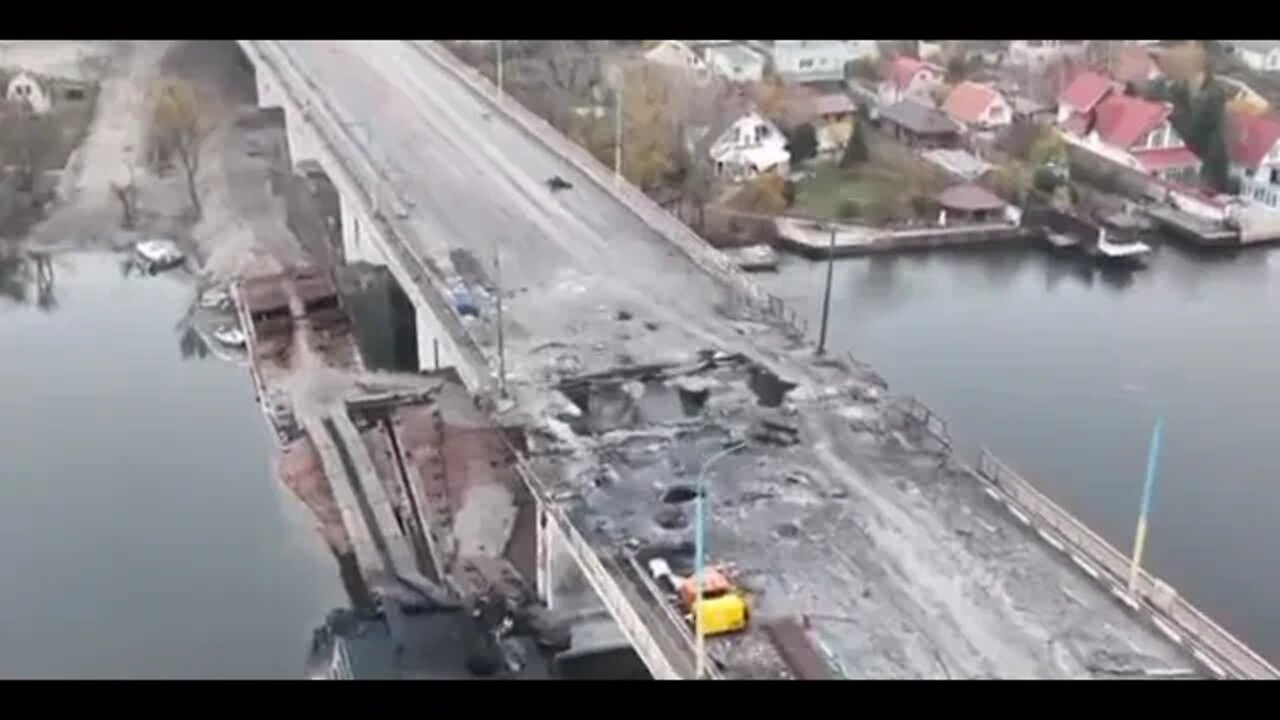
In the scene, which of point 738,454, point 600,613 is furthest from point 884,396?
point 600,613

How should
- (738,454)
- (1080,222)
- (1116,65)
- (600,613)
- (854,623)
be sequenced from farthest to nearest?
(1116,65) → (1080,222) → (600,613) → (738,454) → (854,623)

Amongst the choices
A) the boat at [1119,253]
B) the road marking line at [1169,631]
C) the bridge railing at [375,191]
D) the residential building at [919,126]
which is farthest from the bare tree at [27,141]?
the road marking line at [1169,631]

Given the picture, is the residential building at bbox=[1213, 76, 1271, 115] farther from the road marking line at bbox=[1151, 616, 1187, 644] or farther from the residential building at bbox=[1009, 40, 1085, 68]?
the road marking line at bbox=[1151, 616, 1187, 644]

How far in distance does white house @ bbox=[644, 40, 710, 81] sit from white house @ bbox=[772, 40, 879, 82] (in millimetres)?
617

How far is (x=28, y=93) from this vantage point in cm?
1070

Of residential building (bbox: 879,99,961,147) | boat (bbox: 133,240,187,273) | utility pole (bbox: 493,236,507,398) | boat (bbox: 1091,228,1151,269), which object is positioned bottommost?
boat (bbox: 133,240,187,273)

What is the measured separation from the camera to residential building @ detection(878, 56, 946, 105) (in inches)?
439

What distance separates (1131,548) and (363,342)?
4.01 m

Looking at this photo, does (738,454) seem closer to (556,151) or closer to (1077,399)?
(1077,399)

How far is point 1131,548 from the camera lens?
5613 mm

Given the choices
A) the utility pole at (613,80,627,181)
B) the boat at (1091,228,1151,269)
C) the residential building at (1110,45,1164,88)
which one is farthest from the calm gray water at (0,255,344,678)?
the residential building at (1110,45,1164,88)

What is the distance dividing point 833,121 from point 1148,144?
225cm

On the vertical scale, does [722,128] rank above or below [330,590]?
above

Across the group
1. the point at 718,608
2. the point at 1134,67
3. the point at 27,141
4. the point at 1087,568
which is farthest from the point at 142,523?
the point at 1134,67
